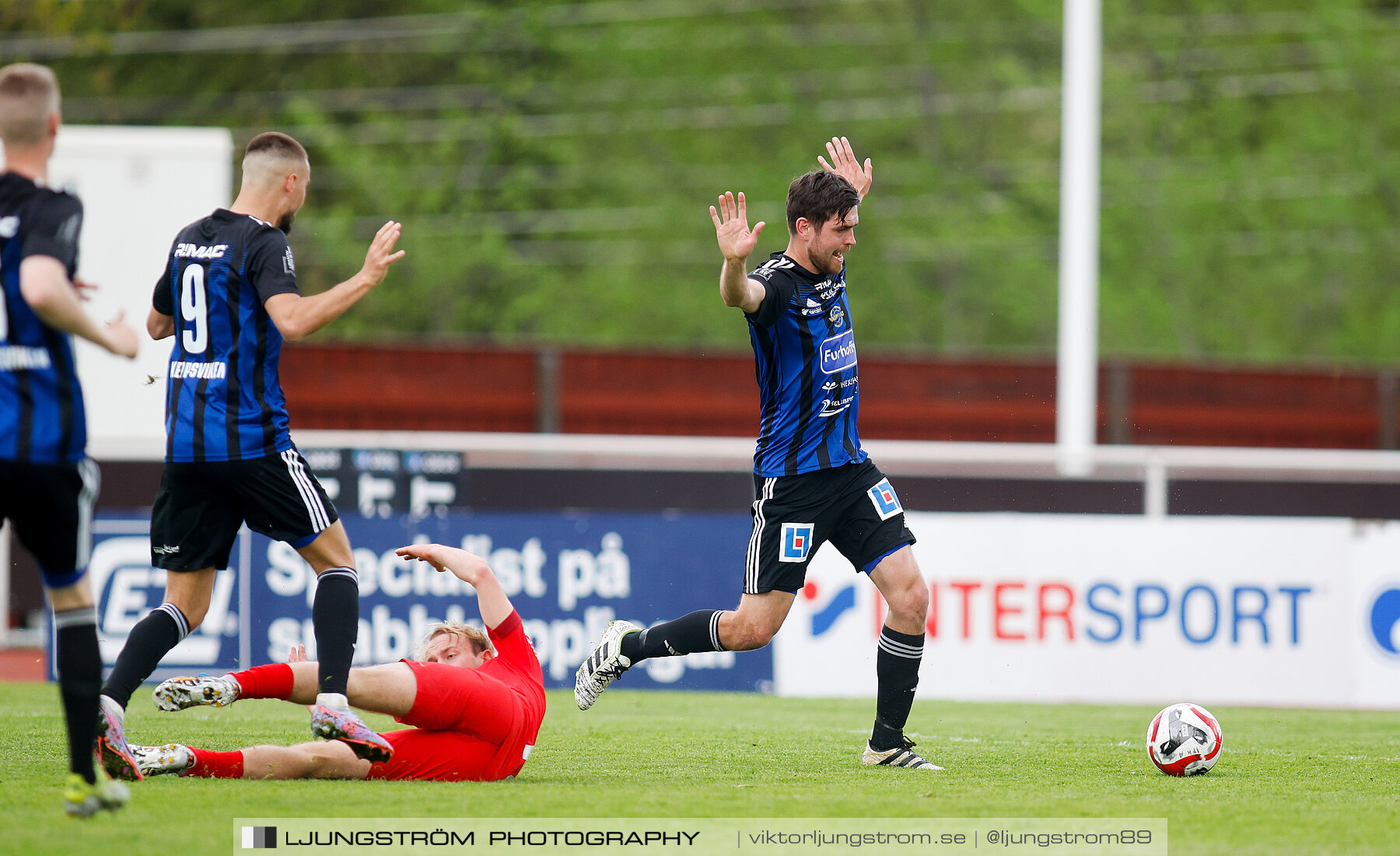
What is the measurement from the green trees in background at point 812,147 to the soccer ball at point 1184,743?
24649mm

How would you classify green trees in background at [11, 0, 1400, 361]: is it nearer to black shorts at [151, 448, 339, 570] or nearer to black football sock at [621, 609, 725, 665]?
black football sock at [621, 609, 725, 665]

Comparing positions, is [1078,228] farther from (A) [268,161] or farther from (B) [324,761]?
(B) [324,761]

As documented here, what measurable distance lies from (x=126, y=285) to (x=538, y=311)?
1854cm

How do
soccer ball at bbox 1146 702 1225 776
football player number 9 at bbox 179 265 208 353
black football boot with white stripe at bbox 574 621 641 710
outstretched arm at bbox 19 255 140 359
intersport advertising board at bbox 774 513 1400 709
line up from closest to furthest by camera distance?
outstretched arm at bbox 19 255 140 359 → football player number 9 at bbox 179 265 208 353 → soccer ball at bbox 1146 702 1225 776 → black football boot with white stripe at bbox 574 621 641 710 → intersport advertising board at bbox 774 513 1400 709

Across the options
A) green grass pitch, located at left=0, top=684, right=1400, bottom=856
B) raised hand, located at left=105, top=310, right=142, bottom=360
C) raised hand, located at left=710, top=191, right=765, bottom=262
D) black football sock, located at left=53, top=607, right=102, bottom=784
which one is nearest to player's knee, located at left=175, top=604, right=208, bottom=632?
green grass pitch, located at left=0, top=684, right=1400, bottom=856

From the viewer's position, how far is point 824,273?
6113mm

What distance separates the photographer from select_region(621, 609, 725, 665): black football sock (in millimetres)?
6148

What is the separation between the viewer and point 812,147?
1282 inches

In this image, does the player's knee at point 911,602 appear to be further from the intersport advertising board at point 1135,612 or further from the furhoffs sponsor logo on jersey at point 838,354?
the intersport advertising board at point 1135,612

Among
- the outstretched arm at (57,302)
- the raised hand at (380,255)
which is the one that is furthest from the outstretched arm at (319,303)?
the outstretched arm at (57,302)

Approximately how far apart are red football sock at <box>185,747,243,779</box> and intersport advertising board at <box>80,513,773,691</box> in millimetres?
5307

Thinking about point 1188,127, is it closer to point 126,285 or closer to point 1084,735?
point 126,285

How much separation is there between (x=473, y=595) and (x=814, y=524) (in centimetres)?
509

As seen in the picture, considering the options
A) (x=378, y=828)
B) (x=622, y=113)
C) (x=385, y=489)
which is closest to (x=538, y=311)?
(x=622, y=113)
